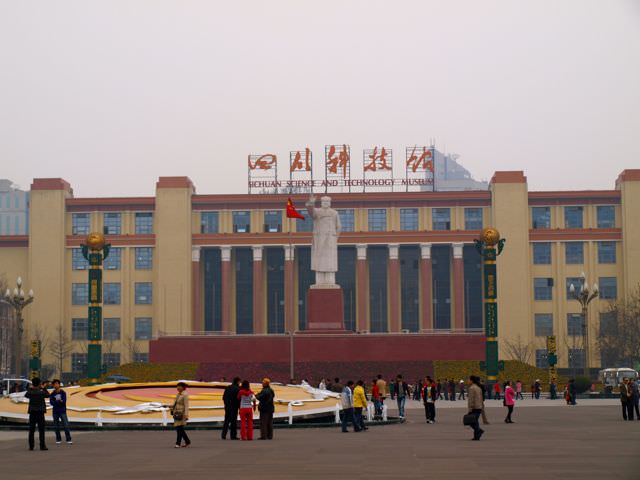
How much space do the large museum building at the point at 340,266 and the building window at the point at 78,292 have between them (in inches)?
4.6

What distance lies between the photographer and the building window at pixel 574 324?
9517 cm

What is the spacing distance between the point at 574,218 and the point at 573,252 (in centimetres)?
287

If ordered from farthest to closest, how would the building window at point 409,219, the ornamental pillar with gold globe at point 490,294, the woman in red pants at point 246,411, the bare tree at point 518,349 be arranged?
1. the building window at point 409,219
2. the bare tree at point 518,349
3. the ornamental pillar with gold globe at point 490,294
4. the woman in red pants at point 246,411

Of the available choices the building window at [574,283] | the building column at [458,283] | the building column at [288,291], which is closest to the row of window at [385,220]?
the building column at [288,291]

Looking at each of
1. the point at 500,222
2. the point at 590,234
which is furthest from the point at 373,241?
the point at 590,234

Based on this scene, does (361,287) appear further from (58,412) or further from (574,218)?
(58,412)

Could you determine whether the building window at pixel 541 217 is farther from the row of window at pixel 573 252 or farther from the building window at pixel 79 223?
the building window at pixel 79 223

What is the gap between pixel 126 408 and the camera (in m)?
33.4

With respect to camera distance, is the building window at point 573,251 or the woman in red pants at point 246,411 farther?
the building window at point 573,251

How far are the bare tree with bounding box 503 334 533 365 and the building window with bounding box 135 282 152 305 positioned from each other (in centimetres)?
2932

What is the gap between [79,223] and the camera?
99.1m

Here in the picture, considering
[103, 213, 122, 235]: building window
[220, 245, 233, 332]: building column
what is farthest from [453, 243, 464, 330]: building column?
[103, 213, 122, 235]: building window

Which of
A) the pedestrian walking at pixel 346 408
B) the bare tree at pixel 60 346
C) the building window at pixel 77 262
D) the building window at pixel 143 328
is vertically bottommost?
the pedestrian walking at pixel 346 408

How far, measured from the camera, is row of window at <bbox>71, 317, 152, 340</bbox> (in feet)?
320
